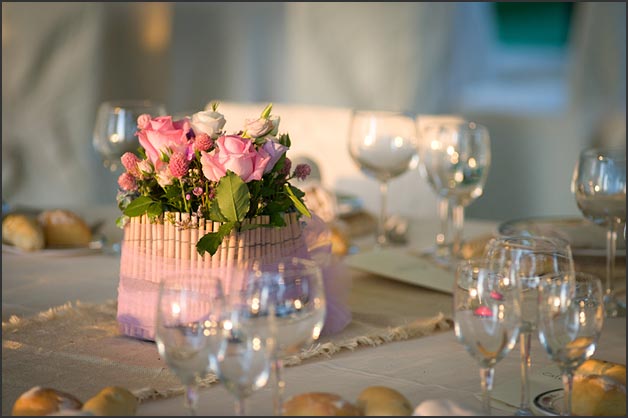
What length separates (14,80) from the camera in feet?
13.5

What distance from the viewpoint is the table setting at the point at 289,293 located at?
2.91ft

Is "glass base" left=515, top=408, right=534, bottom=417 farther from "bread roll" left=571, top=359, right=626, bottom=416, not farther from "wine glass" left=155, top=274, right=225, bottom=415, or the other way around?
"wine glass" left=155, top=274, right=225, bottom=415

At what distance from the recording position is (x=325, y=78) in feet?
13.9

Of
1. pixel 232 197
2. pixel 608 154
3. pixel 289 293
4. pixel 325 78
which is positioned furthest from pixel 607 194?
pixel 325 78

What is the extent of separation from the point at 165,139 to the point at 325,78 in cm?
309

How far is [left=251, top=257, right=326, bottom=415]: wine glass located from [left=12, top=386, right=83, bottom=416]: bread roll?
0.63 feet

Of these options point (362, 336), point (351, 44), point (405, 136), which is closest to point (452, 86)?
point (351, 44)

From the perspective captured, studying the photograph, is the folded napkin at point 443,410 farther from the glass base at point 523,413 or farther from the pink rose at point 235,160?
the pink rose at point 235,160

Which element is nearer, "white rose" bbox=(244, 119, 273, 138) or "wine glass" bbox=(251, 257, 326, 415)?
"wine glass" bbox=(251, 257, 326, 415)

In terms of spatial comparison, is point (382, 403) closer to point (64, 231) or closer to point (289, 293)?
point (289, 293)

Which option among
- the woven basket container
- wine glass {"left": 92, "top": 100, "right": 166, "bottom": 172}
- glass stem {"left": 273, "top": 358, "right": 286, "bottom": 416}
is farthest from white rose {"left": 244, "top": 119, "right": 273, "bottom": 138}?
wine glass {"left": 92, "top": 100, "right": 166, "bottom": 172}

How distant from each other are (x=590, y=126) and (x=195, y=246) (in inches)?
111

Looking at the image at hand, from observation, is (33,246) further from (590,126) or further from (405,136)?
(590,126)

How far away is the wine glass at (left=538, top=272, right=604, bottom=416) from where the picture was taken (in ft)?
3.00
